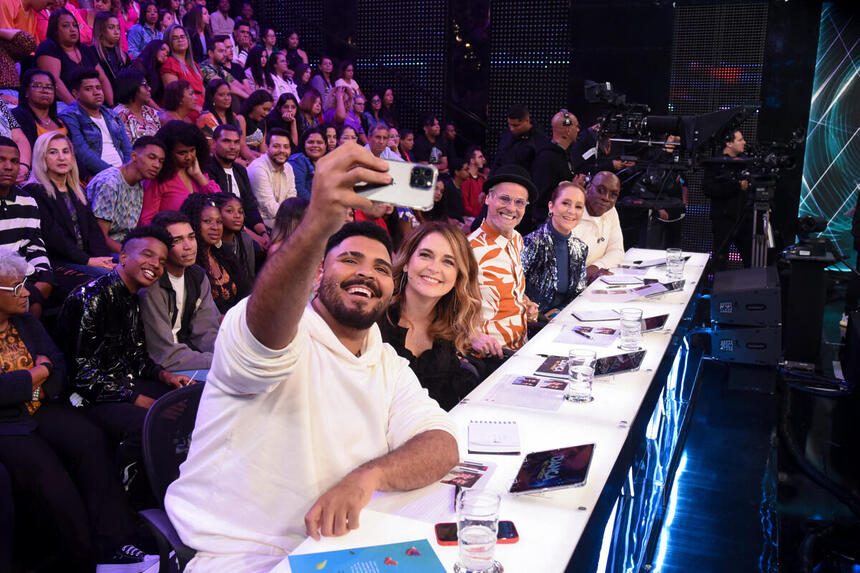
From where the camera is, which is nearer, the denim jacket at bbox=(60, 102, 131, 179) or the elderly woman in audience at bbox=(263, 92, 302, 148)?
the denim jacket at bbox=(60, 102, 131, 179)

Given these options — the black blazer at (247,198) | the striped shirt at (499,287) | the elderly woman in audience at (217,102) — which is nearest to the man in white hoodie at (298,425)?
the striped shirt at (499,287)

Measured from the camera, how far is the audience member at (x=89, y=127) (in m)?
4.63

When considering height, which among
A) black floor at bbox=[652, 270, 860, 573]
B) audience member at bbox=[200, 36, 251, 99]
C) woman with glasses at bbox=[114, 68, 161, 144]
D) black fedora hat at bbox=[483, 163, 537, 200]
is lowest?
black floor at bbox=[652, 270, 860, 573]

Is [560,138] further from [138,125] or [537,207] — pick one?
[138,125]

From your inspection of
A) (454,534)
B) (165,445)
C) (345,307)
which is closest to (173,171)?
(165,445)

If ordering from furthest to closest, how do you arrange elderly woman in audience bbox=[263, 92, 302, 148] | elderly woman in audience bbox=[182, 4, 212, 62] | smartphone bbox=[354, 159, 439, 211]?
elderly woman in audience bbox=[182, 4, 212, 62] < elderly woman in audience bbox=[263, 92, 302, 148] < smartphone bbox=[354, 159, 439, 211]

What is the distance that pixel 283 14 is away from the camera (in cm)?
1073

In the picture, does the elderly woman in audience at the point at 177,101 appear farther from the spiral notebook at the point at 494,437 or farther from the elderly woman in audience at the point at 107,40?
the spiral notebook at the point at 494,437

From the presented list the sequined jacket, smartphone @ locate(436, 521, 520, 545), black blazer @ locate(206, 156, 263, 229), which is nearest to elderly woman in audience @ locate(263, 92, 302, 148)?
black blazer @ locate(206, 156, 263, 229)

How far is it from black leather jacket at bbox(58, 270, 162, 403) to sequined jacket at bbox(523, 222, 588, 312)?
2.24 metres

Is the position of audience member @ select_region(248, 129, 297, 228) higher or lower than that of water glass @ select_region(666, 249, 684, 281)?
higher

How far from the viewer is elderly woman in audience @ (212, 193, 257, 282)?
434 cm

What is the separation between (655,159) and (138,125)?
12.3 feet

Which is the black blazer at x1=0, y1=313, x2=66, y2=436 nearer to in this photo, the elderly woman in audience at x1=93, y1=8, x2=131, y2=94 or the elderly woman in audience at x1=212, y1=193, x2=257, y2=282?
the elderly woman in audience at x1=212, y1=193, x2=257, y2=282
